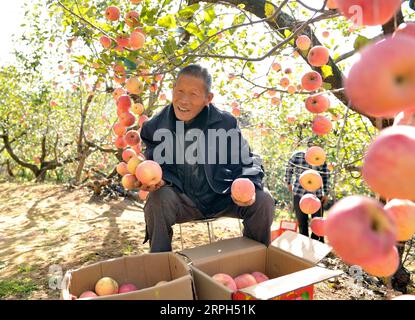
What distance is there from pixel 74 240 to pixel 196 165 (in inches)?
72.2

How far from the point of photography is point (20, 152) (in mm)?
11586

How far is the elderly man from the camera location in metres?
2.08

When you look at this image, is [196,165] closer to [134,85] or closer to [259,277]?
[134,85]

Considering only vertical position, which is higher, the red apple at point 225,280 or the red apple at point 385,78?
the red apple at point 385,78

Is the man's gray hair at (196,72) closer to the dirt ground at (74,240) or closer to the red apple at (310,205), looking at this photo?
the red apple at (310,205)

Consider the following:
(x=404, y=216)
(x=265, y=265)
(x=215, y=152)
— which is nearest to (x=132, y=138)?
(x=215, y=152)

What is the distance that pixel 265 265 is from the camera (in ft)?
6.28

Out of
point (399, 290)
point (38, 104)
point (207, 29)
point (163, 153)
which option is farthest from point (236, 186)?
point (38, 104)

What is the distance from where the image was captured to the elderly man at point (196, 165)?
→ 208 centimetres

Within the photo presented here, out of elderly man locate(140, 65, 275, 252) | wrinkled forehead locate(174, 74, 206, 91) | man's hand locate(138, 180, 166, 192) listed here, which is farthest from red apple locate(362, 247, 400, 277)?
wrinkled forehead locate(174, 74, 206, 91)

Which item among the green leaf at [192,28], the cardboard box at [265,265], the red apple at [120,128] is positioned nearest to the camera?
the cardboard box at [265,265]

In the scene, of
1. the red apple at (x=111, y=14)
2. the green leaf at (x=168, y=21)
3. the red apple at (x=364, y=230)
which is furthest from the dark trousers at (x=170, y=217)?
the red apple at (x=364, y=230)

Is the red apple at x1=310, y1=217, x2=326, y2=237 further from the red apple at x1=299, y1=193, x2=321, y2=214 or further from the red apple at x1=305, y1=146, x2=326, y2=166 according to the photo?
the red apple at x1=305, y1=146, x2=326, y2=166

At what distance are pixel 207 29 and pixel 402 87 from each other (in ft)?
5.36
